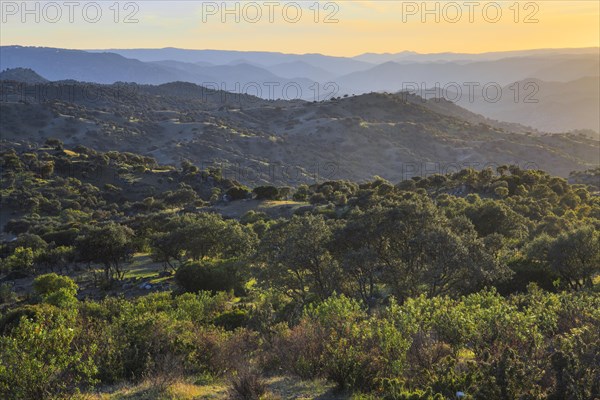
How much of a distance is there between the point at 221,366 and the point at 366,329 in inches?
166

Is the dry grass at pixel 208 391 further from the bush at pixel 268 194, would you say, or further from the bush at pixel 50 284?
the bush at pixel 268 194

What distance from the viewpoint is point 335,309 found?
14008 mm

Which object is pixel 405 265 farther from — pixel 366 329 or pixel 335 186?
pixel 335 186

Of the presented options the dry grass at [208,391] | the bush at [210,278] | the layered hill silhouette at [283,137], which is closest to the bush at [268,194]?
the bush at [210,278]

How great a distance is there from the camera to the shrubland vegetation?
10.4m

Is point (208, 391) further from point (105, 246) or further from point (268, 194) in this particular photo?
point (268, 194)

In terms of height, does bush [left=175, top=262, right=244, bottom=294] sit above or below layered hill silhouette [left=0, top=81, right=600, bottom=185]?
below

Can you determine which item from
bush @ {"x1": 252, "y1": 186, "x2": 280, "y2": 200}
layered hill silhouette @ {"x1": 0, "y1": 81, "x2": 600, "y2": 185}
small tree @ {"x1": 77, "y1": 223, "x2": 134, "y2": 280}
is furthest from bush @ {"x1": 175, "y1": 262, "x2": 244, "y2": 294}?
layered hill silhouette @ {"x1": 0, "y1": 81, "x2": 600, "y2": 185}

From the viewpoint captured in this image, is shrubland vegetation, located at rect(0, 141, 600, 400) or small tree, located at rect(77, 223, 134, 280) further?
small tree, located at rect(77, 223, 134, 280)

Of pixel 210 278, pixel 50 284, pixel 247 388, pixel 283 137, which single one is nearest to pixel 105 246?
pixel 50 284

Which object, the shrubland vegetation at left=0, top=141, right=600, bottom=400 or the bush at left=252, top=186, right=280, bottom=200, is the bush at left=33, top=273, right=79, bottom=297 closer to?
the shrubland vegetation at left=0, top=141, right=600, bottom=400

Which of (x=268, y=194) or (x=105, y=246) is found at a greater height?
(x=268, y=194)

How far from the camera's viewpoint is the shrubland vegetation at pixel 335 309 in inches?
408

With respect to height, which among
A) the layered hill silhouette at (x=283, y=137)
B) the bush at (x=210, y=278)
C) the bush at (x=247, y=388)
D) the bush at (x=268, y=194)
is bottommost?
the bush at (x=210, y=278)
